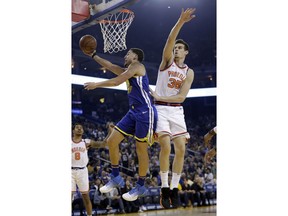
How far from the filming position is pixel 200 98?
19.0ft

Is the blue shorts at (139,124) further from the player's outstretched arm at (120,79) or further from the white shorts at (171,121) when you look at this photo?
the player's outstretched arm at (120,79)

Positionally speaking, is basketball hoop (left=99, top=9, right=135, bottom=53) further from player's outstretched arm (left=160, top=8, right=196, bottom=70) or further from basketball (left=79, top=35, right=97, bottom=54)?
player's outstretched arm (left=160, top=8, right=196, bottom=70)

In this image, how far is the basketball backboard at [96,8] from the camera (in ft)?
17.8

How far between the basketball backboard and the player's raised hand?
0.57 meters

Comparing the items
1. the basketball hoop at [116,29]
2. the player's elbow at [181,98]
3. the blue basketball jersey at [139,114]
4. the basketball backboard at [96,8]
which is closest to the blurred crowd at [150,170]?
the blue basketball jersey at [139,114]

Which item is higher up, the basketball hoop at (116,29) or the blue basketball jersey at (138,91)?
the basketball hoop at (116,29)

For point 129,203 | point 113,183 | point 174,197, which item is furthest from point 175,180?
point 113,183

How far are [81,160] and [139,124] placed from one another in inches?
30.4

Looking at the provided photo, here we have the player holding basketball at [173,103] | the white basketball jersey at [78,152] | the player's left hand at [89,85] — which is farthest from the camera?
the player holding basketball at [173,103]

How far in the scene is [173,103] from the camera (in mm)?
5699

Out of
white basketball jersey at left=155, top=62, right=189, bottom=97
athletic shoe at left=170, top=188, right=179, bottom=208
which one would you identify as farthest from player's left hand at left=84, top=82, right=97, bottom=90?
athletic shoe at left=170, top=188, right=179, bottom=208

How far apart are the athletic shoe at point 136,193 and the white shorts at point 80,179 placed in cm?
44
